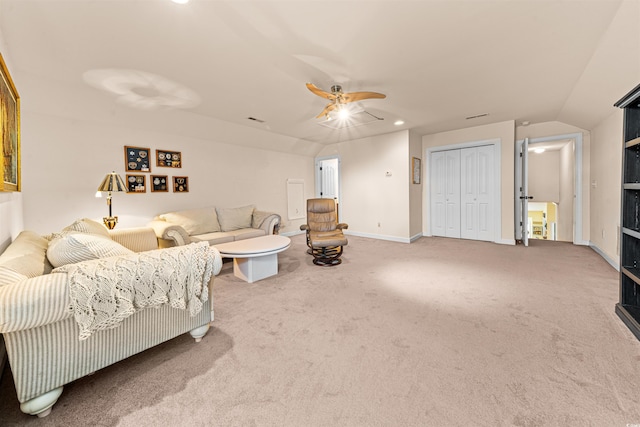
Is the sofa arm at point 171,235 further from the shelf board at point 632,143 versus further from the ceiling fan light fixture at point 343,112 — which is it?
the shelf board at point 632,143

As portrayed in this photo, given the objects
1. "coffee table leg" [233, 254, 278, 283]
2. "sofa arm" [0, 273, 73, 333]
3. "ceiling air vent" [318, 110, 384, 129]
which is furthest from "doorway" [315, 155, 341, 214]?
"sofa arm" [0, 273, 73, 333]

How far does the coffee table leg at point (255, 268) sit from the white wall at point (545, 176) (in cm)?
775

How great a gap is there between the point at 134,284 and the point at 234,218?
Answer: 337cm

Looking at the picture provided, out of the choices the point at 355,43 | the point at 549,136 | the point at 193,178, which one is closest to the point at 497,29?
the point at 355,43

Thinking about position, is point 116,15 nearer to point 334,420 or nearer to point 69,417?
point 69,417

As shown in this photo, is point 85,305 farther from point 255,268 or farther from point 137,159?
point 137,159

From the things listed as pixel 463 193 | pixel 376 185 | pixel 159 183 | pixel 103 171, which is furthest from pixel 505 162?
pixel 103 171

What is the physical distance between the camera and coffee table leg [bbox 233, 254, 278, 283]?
320 cm

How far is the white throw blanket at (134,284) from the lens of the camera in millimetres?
1293

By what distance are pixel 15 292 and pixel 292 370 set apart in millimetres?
1417

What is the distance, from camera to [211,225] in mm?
4473

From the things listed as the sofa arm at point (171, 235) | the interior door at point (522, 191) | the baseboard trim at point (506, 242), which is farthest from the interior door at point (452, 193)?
the sofa arm at point (171, 235)

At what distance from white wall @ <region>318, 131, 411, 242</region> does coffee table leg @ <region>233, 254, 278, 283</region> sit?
3.23m

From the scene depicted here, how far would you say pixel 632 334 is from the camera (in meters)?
1.91
